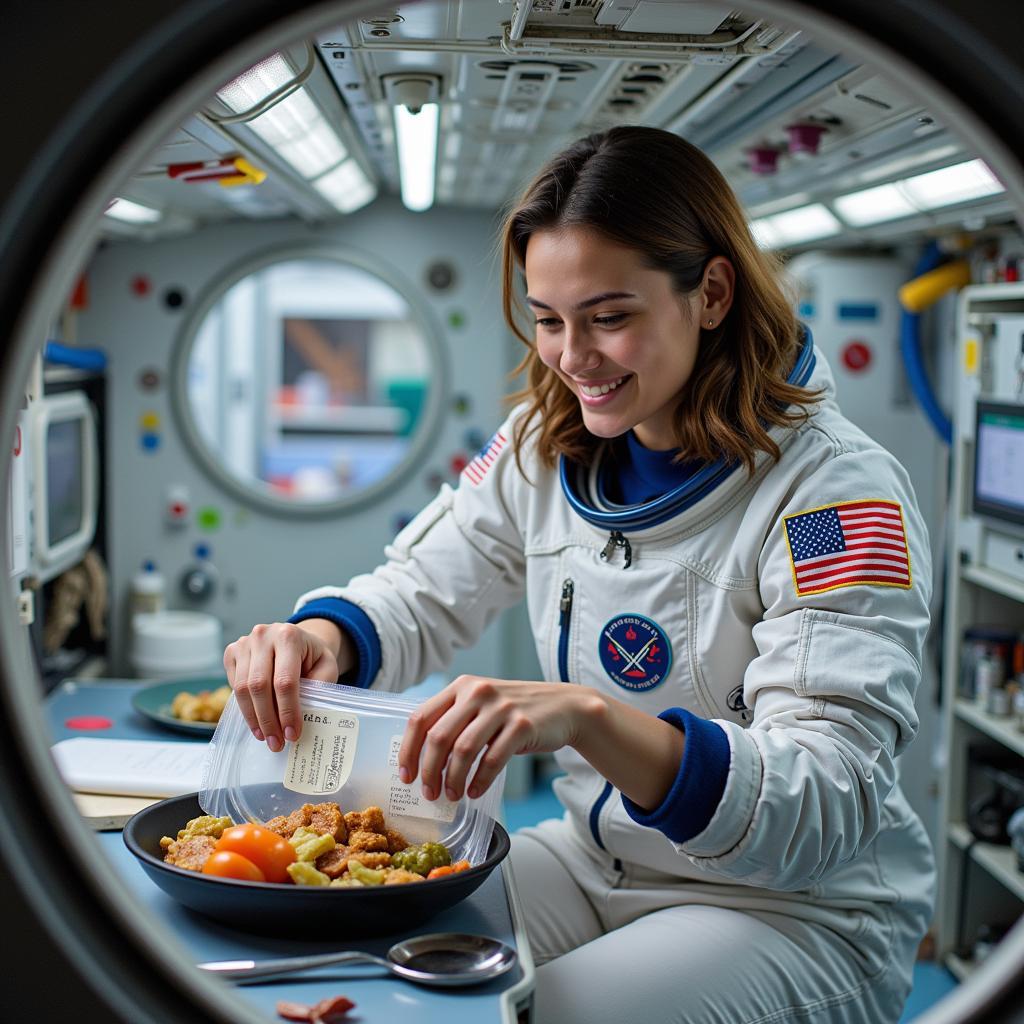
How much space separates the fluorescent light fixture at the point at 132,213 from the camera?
11.6ft

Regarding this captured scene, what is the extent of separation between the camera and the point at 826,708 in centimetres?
157

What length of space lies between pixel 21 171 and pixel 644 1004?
1.33 meters

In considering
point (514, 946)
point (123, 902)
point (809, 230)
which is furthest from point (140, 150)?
point (809, 230)

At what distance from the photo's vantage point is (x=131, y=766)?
6.97 ft

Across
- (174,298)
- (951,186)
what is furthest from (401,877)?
(174,298)

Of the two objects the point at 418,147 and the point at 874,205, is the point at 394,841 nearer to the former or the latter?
the point at 418,147

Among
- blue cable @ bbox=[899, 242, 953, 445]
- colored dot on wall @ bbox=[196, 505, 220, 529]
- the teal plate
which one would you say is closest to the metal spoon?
the teal plate

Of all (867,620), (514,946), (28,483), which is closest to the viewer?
(514,946)

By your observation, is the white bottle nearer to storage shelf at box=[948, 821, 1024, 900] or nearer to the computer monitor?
the computer monitor

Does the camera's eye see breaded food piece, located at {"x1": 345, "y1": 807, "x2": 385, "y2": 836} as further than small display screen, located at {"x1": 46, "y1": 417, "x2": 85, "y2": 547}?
No

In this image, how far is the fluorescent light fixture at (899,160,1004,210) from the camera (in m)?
2.81

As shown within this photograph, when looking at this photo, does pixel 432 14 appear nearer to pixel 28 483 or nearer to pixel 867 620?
pixel 867 620

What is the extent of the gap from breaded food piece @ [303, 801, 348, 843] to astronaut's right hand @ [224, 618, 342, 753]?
12 centimetres

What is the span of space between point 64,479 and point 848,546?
9.86 ft
